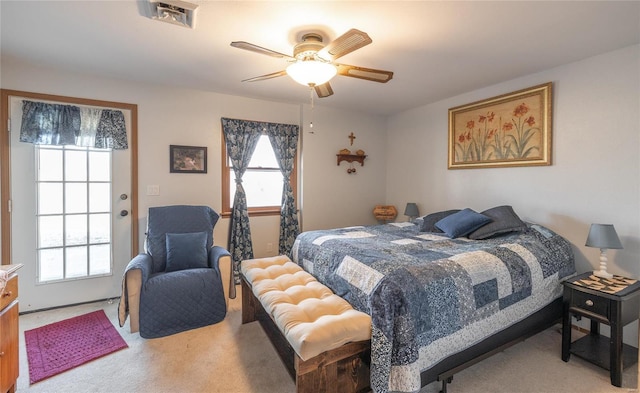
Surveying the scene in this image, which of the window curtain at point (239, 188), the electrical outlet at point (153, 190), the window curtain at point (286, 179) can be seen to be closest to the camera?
the electrical outlet at point (153, 190)

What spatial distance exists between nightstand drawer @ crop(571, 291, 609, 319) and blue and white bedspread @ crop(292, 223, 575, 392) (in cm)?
18

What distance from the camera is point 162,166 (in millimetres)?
3260

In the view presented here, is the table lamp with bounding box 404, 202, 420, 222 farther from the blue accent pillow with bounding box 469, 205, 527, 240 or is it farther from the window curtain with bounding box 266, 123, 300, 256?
the window curtain with bounding box 266, 123, 300, 256

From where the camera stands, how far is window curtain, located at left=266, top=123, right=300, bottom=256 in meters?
3.86

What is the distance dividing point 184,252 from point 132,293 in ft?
1.78

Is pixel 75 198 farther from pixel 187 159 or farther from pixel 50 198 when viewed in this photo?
pixel 187 159

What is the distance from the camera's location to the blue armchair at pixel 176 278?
89.5 inches

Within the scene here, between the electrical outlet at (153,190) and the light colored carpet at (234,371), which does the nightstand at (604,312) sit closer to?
the light colored carpet at (234,371)

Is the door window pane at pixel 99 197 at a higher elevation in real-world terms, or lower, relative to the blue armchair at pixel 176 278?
higher

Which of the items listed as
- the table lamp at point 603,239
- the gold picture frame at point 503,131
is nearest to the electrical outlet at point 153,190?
the gold picture frame at point 503,131

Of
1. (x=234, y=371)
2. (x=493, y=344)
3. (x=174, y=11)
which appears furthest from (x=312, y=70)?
(x=493, y=344)

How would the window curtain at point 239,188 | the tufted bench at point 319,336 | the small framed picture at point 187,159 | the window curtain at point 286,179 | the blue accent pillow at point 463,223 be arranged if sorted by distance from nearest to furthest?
1. the tufted bench at point 319,336
2. the blue accent pillow at point 463,223
3. the small framed picture at point 187,159
4. the window curtain at point 239,188
5. the window curtain at point 286,179

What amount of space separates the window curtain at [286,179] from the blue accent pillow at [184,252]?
126 cm

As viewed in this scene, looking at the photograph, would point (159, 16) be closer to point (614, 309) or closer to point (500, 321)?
point (500, 321)
